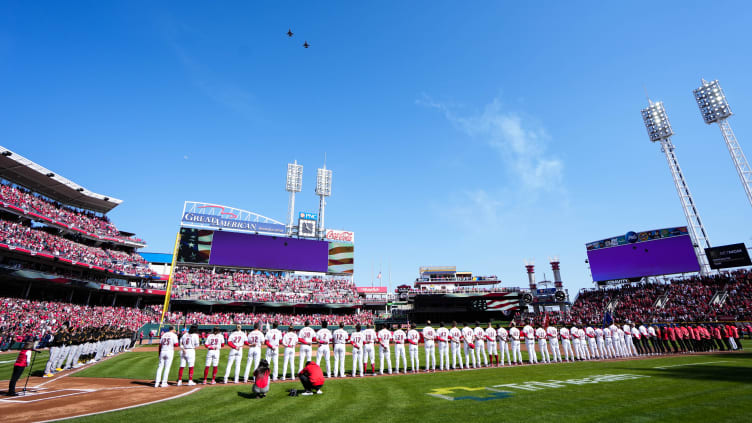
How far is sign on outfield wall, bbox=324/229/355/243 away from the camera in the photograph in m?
63.3

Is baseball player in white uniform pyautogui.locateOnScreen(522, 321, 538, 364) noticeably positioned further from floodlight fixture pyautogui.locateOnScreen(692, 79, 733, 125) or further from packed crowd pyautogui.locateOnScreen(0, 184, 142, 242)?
floodlight fixture pyautogui.locateOnScreen(692, 79, 733, 125)

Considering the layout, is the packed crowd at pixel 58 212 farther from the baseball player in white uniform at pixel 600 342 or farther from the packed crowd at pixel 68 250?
the baseball player in white uniform at pixel 600 342

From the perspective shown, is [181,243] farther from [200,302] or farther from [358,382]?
[358,382]

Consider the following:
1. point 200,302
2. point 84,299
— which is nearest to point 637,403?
point 200,302

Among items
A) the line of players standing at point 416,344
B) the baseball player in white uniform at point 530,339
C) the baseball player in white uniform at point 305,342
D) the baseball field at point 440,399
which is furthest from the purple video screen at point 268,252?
the baseball player in white uniform at point 305,342

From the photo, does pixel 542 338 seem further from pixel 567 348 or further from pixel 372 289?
pixel 372 289

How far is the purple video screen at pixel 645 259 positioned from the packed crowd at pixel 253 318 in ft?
123

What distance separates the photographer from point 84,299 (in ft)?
150

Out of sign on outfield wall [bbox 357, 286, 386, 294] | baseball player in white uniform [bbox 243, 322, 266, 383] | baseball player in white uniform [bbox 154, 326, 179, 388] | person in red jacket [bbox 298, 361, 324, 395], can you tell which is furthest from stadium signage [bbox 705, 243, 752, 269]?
baseball player in white uniform [bbox 154, 326, 179, 388]

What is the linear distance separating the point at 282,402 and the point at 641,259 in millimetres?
58341

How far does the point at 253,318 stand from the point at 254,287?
24.1ft

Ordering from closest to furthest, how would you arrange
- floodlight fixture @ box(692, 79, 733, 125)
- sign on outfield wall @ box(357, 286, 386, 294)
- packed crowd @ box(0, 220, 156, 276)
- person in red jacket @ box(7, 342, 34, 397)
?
person in red jacket @ box(7, 342, 34, 397), packed crowd @ box(0, 220, 156, 276), floodlight fixture @ box(692, 79, 733, 125), sign on outfield wall @ box(357, 286, 386, 294)

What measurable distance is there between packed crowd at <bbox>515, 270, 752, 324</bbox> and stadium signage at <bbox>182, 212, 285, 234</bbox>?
45779 millimetres

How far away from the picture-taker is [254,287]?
2157 inches
